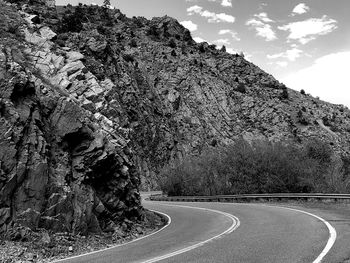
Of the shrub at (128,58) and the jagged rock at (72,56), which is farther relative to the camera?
the shrub at (128,58)

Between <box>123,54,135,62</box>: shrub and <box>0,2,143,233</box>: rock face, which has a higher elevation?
<box>123,54,135,62</box>: shrub

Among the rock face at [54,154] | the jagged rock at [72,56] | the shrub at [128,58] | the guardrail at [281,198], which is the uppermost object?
the shrub at [128,58]

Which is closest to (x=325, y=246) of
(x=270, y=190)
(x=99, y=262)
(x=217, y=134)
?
(x=99, y=262)

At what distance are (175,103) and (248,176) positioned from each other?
3189 cm

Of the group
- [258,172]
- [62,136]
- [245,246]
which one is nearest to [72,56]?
[62,136]

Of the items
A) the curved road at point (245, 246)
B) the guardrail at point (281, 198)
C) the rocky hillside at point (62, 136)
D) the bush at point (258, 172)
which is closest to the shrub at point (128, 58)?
the rocky hillside at point (62, 136)

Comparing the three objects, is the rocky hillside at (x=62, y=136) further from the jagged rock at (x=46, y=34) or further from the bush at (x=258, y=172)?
the bush at (x=258, y=172)

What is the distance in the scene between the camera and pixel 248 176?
121ft

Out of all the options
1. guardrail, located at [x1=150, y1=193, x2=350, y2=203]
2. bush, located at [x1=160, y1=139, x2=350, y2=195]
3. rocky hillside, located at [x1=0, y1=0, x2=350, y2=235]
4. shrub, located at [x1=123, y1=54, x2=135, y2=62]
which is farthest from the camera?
shrub, located at [x1=123, y1=54, x2=135, y2=62]

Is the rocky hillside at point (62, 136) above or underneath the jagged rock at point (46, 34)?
underneath

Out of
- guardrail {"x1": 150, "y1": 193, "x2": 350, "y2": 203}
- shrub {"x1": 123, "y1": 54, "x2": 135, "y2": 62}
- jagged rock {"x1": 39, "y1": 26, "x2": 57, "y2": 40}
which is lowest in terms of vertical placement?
guardrail {"x1": 150, "y1": 193, "x2": 350, "y2": 203}

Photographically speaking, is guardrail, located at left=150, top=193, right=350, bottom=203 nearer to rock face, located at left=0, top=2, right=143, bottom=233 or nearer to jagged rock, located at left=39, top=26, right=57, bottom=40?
rock face, located at left=0, top=2, right=143, bottom=233

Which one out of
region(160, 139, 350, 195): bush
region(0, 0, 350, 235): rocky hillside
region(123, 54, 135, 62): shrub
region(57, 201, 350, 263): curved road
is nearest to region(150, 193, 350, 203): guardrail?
region(160, 139, 350, 195): bush

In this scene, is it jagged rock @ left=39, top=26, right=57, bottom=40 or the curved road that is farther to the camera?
jagged rock @ left=39, top=26, right=57, bottom=40
